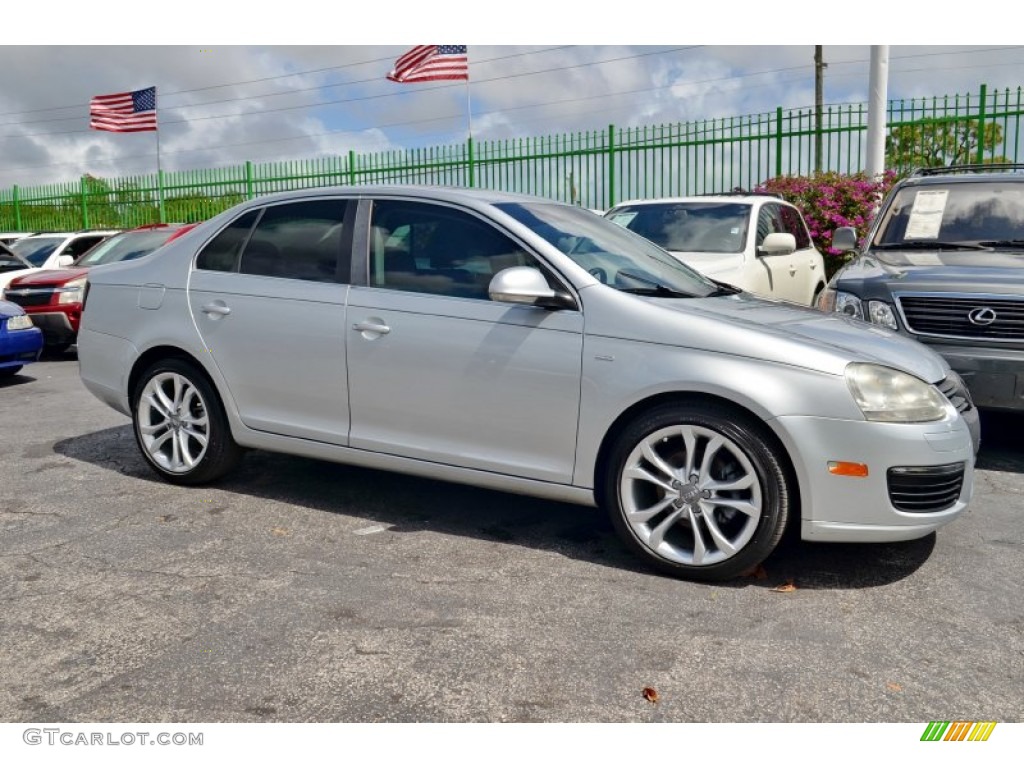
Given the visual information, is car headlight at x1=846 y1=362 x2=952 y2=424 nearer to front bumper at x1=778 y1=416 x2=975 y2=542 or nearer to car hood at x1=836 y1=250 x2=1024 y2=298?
front bumper at x1=778 y1=416 x2=975 y2=542

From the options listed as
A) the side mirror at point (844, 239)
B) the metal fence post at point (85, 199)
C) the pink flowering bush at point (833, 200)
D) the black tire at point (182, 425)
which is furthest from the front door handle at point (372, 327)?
the metal fence post at point (85, 199)

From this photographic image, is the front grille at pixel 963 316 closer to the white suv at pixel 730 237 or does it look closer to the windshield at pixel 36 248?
the white suv at pixel 730 237

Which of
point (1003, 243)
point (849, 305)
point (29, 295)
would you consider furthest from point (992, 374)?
point (29, 295)

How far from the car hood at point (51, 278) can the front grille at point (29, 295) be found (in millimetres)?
69

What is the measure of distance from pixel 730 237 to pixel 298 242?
483cm

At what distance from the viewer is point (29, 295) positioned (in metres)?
11.0

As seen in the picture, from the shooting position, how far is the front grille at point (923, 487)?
3.78 metres

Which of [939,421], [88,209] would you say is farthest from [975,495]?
[88,209]

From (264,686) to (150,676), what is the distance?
0.39 metres

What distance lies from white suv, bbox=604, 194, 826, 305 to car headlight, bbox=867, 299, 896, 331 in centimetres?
221

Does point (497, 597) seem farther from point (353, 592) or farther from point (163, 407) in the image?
point (163, 407)

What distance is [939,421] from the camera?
390cm

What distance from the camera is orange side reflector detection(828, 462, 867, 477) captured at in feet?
12.3

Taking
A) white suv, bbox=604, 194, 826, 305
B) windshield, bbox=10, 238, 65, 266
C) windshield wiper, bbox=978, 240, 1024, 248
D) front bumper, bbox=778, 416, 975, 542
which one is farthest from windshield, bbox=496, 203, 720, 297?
windshield, bbox=10, 238, 65, 266
